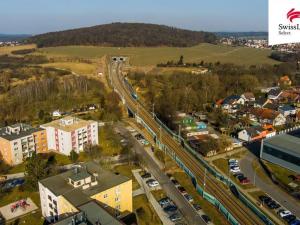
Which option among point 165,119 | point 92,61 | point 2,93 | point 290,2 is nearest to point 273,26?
point 290,2

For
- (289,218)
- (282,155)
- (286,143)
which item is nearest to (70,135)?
(282,155)

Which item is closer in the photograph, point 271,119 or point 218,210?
point 218,210

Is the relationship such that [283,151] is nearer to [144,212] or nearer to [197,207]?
[197,207]

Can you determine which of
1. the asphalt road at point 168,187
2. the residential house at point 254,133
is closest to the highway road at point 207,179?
the asphalt road at point 168,187

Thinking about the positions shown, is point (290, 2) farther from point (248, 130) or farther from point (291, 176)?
point (248, 130)

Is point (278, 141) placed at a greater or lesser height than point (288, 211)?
greater

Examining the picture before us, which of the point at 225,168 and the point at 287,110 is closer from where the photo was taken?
the point at 225,168
